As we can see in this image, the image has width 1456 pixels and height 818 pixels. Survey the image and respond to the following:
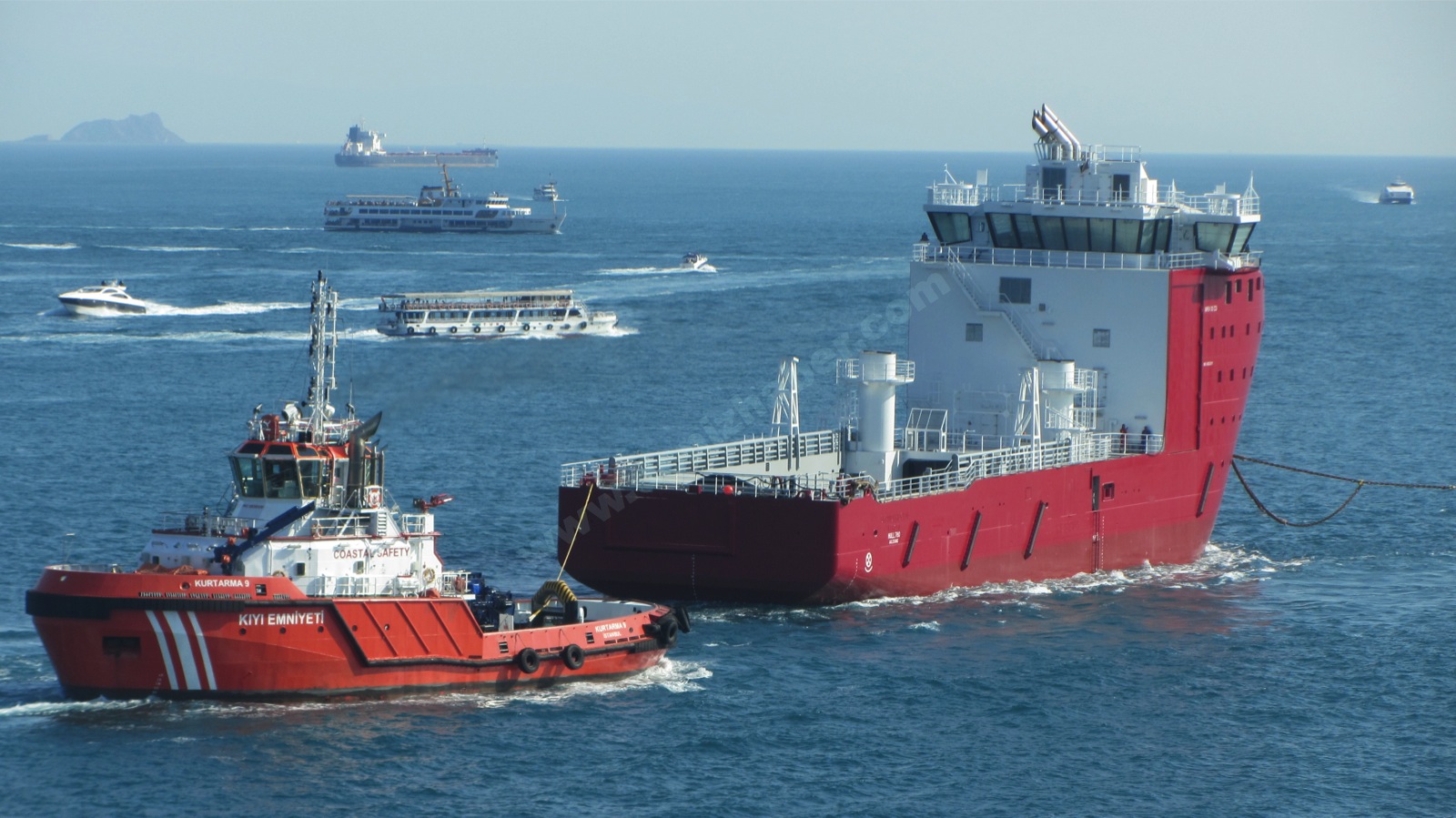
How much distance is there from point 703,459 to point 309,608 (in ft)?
53.8

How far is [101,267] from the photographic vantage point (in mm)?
133500

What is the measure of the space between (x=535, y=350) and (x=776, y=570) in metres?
54.5

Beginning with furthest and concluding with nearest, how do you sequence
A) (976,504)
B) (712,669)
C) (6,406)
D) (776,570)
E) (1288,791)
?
(6,406) < (976,504) < (776,570) < (712,669) < (1288,791)

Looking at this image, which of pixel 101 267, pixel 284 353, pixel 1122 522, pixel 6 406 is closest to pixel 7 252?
pixel 101 267

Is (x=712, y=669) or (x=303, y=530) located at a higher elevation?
(x=303, y=530)

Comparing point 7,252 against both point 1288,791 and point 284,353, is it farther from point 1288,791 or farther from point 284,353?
point 1288,791

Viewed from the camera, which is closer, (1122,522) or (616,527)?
(616,527)

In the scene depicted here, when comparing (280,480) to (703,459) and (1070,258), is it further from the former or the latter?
(1070,258)

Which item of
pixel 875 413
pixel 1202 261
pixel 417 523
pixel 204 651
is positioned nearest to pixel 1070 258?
pixel 1202 261

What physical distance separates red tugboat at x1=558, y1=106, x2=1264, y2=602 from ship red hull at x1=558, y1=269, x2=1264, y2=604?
0.08 meters

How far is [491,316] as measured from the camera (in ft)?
347

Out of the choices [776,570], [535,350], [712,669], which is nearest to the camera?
[712,669]

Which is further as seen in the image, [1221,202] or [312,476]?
[1221,202]

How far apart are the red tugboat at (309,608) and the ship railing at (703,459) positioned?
20.4 ft
